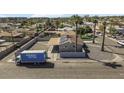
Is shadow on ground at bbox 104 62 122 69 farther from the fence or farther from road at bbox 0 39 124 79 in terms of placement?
the fence

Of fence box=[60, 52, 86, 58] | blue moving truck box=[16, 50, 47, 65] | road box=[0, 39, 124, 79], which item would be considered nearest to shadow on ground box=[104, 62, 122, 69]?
road box=[0, 39, 124, 79]

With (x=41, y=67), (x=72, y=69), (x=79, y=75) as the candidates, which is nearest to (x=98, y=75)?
(x=79, y=75)

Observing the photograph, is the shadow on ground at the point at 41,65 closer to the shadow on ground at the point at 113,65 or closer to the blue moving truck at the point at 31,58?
the blue moving truck at the point at 31,58

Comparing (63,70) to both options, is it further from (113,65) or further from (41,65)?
(113,65)

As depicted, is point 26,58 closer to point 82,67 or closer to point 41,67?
point 41,67

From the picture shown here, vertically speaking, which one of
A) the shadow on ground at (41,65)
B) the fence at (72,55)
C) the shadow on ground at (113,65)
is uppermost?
the fence at (72,55)

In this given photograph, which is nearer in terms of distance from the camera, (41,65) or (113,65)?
(113,65)

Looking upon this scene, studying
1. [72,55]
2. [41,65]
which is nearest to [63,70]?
[41,65]

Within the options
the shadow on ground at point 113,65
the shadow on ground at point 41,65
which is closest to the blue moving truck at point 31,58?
the shadow on ground at point 41,65
